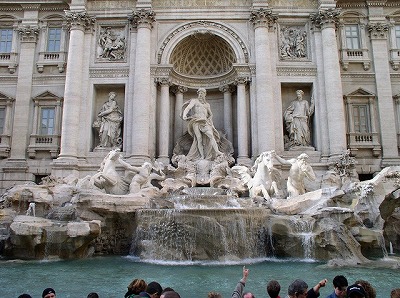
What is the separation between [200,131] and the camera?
19812mm

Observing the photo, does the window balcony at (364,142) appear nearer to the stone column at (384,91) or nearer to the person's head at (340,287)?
the stone column at (384,91)

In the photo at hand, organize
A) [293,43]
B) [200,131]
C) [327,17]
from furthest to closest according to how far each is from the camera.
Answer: [293,43] < [327,17] < [200,131]

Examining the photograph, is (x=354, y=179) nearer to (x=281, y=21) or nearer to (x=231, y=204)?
(x=231, y=204)

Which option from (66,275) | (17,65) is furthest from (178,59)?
(66,275)

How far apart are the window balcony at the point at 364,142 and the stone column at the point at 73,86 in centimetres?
1486

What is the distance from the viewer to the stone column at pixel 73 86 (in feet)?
64.4

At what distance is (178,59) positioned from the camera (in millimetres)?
22297

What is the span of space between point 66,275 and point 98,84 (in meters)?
13.7

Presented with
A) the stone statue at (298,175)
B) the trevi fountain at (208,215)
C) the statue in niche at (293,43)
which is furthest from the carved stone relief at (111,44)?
the stone statue at (298,175)

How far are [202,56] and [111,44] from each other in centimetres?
539

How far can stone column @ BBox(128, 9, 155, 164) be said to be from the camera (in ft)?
64.1

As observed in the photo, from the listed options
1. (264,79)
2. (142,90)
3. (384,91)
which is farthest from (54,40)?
(384,91)

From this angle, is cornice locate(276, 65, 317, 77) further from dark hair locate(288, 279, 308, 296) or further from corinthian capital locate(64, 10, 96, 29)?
dark hair locate(288, 279, 308, 296)

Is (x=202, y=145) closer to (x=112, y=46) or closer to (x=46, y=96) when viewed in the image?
(x=112, y=46)
